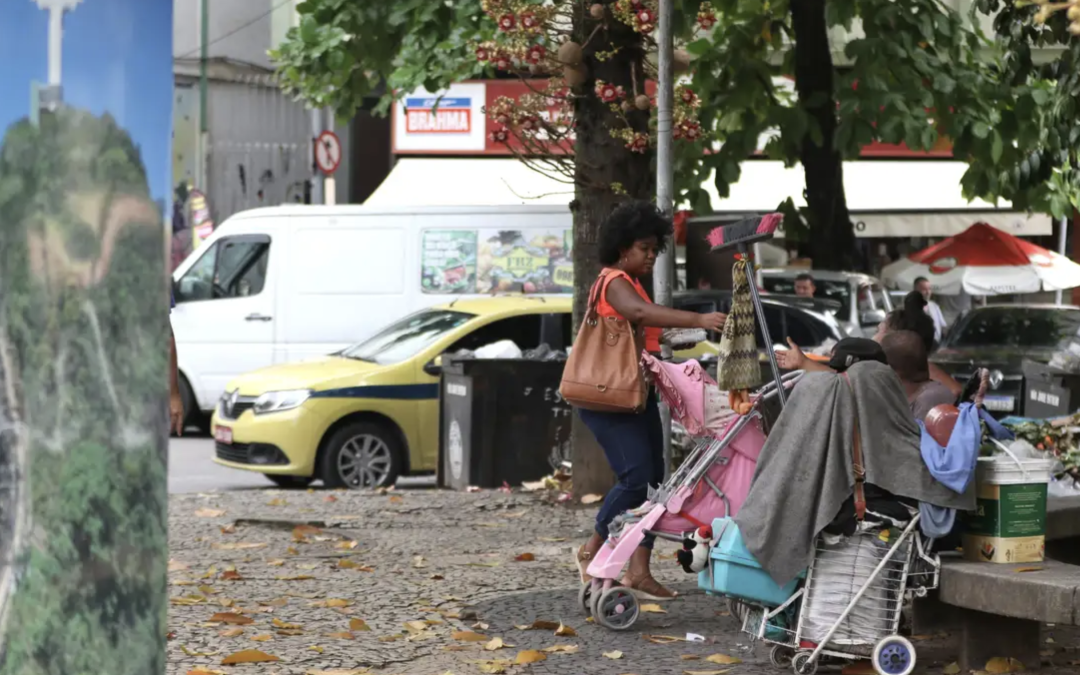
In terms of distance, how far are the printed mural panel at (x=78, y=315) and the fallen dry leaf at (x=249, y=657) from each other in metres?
3.26

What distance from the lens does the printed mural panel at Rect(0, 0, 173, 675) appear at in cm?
312

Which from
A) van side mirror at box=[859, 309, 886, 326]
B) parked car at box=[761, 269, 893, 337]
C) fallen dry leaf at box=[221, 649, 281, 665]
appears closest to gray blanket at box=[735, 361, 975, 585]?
fallen dry leaf at box=[221, 649, 281, 665]

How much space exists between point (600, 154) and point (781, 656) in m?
4.89

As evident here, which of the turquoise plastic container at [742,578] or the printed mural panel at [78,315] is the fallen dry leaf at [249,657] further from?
the printed mural panel at [78,315]

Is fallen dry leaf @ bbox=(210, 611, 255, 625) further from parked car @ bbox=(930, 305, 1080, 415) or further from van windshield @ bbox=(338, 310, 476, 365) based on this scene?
parked car @ bbox=(930, 305, 1080, 415)

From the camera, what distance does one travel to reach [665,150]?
9.34m

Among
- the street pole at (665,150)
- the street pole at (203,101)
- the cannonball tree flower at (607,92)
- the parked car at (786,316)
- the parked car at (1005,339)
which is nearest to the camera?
the street pole at (665,150)

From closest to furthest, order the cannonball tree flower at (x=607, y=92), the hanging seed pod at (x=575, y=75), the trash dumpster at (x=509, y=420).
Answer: the cannonball tree flower at (x=607, y=92) < the hanging seed pod at (x=575, y=75) < the trash dumpster at (x=509, y=420)

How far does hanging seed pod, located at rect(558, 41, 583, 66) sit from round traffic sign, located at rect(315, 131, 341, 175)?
51.2 feet

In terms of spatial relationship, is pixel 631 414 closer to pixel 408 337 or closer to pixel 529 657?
pixel 529 657

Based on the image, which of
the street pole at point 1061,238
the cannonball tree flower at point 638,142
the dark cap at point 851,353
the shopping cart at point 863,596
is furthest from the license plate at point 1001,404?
the street pole at point 1061,238

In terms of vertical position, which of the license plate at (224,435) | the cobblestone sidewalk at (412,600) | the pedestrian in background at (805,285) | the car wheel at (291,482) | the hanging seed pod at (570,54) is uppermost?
the hanging seed pod at (570,54)

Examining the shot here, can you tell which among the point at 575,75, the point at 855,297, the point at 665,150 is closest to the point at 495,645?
the point at 665,150

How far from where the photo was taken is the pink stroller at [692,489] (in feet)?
22.5
